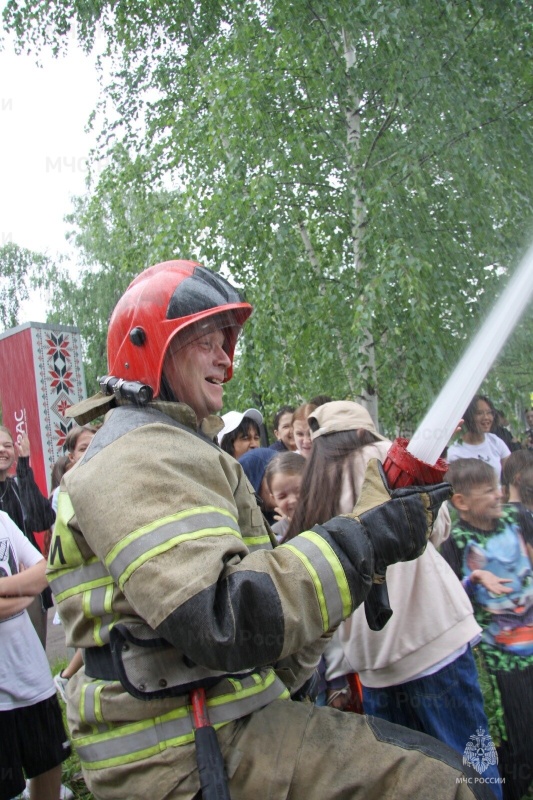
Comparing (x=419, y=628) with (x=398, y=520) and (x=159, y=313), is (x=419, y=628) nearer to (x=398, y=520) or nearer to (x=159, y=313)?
(x=398, y=520)

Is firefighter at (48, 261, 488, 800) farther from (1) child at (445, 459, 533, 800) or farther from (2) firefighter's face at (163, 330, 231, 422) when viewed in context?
(1) child at (445, 459, 533, 800)

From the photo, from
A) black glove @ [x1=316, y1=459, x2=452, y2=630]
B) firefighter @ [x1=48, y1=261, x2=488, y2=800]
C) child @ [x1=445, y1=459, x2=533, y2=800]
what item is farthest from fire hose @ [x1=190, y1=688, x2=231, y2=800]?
child @ [x1=445, y1=459, x2=533, y2=800]

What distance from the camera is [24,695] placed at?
3414mm

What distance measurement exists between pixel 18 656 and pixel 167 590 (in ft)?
7.95

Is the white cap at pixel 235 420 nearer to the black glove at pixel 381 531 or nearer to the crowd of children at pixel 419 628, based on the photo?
the crowd of children at pixel 419 628

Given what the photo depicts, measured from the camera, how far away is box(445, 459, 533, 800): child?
3.06 m

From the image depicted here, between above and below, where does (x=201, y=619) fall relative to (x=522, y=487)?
above

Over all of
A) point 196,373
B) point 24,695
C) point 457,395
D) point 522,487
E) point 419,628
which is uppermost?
point 196,373

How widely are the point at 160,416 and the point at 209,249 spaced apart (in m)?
6.83

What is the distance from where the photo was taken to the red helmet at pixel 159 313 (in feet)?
6.34

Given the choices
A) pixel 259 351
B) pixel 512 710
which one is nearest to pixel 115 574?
pixel 512 710

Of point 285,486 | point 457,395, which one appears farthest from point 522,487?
point 457,395

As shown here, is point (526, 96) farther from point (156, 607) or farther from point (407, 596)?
point (156, 607)

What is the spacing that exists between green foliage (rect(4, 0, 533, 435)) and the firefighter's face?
5012mm
